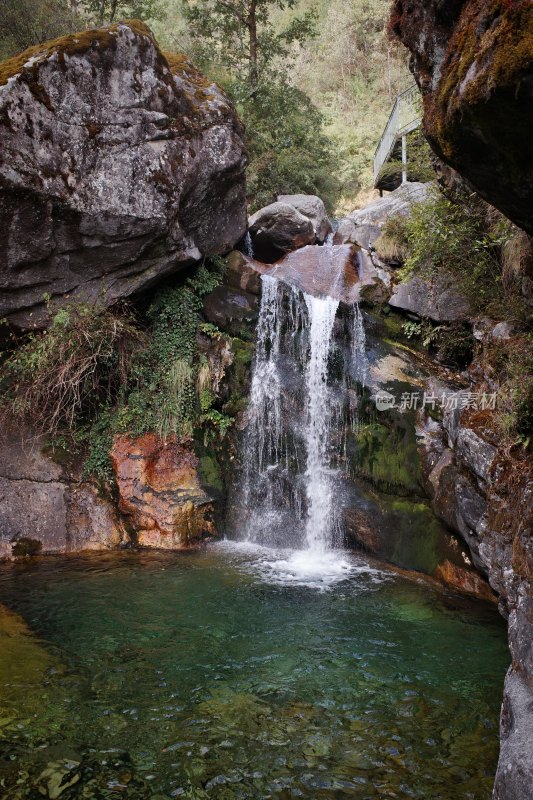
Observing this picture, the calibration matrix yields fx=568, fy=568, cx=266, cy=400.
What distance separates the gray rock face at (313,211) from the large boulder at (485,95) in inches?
380

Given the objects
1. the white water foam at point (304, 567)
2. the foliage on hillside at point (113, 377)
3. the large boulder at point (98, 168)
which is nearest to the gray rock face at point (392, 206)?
the large boulder at point (98, 168)

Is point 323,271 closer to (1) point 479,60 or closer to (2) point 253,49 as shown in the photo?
(1) point 479,60

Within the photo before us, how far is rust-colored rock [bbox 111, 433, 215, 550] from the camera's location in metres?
8.58

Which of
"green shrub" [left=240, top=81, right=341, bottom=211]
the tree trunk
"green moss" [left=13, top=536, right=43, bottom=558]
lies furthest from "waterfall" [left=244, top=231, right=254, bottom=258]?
"green moss" [left=13, top=536, right=43, bottom=558]

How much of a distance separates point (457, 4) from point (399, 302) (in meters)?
5.65

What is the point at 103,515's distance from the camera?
873 cm

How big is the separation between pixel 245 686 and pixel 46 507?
196 inches

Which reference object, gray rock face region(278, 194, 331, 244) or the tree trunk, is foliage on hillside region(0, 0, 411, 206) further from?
gray rock face region(278, 194, 331, 244)

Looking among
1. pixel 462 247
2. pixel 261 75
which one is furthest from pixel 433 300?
pixel 261 75

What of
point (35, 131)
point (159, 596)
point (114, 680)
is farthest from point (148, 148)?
point (114, 680)

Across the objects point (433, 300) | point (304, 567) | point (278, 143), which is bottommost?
point (304, 567)

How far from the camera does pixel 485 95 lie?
9.73 ft

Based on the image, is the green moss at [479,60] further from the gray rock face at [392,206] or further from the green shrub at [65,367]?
the gray rock face at [392,206]

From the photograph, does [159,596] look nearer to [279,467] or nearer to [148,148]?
[279,467]
